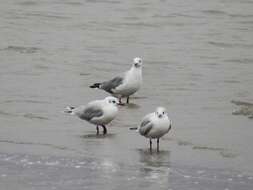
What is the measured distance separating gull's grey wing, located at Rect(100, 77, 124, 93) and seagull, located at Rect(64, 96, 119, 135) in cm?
190

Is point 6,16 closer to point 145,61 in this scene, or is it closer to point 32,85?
point 145,61

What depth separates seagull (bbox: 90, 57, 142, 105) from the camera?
624 inches

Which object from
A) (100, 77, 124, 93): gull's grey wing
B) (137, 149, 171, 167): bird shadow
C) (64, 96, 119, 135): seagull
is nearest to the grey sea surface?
(137, 149, 171, 167): bird shadow

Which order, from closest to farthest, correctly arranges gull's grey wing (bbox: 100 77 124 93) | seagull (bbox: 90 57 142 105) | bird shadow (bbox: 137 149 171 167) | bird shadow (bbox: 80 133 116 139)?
bird shadow (bbox: 137 149 171 167) < bird shadow (bbox: 80 133 116 139) < seagull (bbox: 90 57 142 105) < gull's grey wing (bbox: 100 77 124 93)

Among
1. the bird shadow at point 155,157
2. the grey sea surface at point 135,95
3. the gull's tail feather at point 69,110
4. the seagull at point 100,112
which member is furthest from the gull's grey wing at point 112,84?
the bird shadow at point 155,157

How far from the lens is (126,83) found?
51.9ft

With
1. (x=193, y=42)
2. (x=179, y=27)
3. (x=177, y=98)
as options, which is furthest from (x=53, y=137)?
(x=179, y=27)

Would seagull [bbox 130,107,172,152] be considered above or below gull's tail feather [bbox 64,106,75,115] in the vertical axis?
above

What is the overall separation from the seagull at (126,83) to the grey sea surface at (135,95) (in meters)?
0.24

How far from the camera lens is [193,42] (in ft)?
71.9

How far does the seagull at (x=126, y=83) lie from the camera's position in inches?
624

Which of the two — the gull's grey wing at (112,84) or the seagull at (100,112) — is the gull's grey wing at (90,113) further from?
the gull's grey wing at (112,84)

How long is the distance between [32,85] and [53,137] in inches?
142

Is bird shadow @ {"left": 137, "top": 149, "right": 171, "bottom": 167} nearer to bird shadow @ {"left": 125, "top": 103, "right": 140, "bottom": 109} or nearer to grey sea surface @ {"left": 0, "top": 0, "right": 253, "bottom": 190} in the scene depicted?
grey sea surface @ {"left": 0, "top": 0, "right": 253, "bottom": 190}
